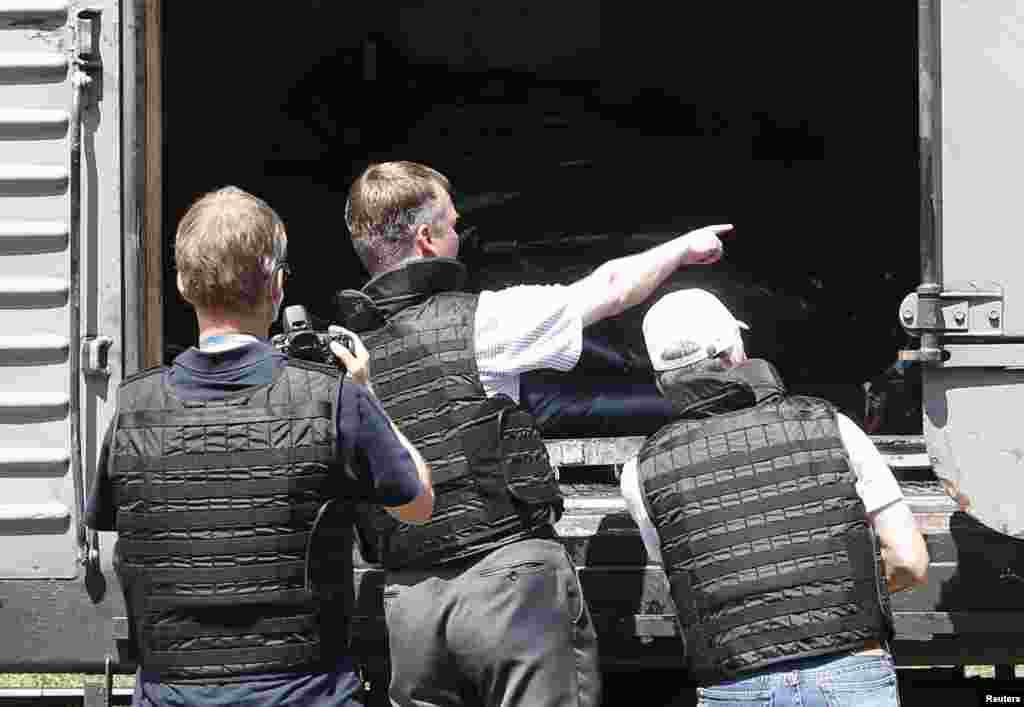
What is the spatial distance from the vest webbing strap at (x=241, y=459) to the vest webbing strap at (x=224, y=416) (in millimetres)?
51

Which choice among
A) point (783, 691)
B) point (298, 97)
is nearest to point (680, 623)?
point (783, 691)

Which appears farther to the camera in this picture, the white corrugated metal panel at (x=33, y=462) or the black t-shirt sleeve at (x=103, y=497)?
the white corrugated metal panel at (x=33, y=462)

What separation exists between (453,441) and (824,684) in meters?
0.84

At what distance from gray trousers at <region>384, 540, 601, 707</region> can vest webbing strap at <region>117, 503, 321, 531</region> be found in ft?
1.72

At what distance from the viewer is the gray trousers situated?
2916 millimetres

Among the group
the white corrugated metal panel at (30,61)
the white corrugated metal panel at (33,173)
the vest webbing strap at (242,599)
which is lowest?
the vest webbing strap at (242,599)

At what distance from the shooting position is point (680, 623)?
9.27 ft

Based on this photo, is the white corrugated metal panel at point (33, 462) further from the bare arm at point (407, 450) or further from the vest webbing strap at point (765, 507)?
the vest webbing strap at point (765, 507)

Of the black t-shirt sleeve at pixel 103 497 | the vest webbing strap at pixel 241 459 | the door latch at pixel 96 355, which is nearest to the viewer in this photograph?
the vest webbing strap at pixel 241 459

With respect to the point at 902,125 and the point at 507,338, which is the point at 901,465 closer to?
the point at 507,338

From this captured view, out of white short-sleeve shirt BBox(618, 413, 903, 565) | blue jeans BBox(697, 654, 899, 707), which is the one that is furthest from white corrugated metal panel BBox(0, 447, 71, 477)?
white short-sleeve shirt BBox(618, 413, 903, 565)

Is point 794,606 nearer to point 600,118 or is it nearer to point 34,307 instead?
point 34,307

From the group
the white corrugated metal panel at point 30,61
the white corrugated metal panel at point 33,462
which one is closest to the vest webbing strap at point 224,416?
the white corrugated metal panel at point 33,462

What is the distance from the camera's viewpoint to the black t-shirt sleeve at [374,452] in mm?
2527
